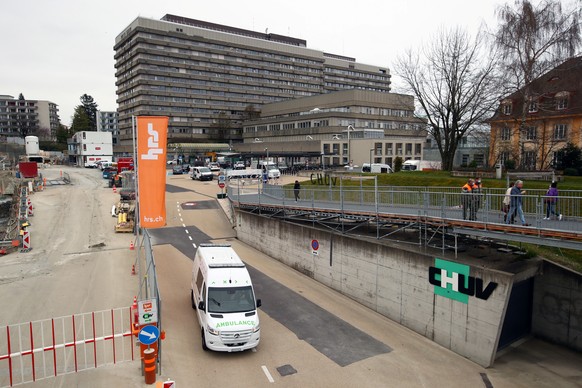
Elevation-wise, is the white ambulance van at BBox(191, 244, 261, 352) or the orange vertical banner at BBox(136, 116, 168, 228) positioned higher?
the orange vertical banner at BBox(136, 116, 168, 228)

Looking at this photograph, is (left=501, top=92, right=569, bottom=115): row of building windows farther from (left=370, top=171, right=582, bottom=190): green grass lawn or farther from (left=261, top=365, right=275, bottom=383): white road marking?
(left=261, top=365, right=275, bottom=383): white road marking

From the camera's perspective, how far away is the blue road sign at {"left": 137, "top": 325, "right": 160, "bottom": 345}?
10156 mm

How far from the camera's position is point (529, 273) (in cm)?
1394

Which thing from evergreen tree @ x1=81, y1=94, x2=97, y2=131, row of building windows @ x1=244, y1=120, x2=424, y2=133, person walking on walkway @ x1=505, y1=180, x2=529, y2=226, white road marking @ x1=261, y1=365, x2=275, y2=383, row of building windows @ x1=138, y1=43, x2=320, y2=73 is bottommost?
white road marking @ x1=261, y1=365, x2=275, y2=383

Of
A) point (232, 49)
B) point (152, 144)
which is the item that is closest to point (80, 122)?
point (232, 49)

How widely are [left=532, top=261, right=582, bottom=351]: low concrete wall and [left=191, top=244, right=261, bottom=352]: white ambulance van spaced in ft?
34.9

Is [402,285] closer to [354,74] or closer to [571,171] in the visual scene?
[571,171]

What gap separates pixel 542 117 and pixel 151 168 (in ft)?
92.4

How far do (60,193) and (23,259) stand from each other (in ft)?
69.8

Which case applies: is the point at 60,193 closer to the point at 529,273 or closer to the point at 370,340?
the point at 370,340

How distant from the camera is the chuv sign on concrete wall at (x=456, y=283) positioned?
13031 millimetres

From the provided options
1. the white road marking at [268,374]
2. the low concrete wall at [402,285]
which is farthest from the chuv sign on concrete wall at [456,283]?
the white road marking at [268,374]

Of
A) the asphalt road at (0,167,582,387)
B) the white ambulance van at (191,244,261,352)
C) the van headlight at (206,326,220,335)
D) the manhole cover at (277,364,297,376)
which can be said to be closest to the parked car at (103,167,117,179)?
the asphalt road at (0,167,582,387)

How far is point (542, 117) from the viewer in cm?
2903
